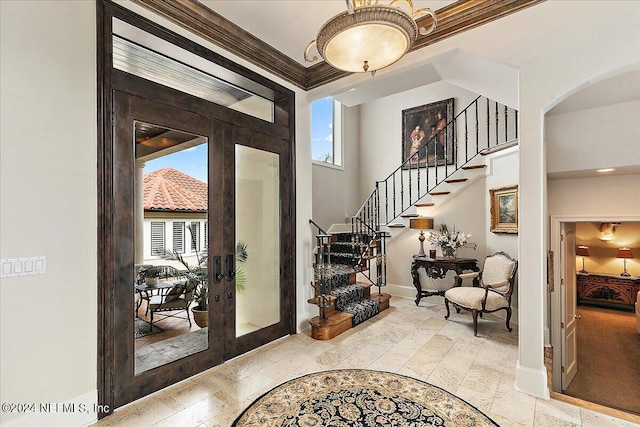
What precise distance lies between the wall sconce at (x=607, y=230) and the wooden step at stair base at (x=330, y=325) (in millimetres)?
6366

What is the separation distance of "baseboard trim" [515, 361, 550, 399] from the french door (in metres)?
2.51

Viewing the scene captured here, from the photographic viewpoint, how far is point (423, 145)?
6285 mm

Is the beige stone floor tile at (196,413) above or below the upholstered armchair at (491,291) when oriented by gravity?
below

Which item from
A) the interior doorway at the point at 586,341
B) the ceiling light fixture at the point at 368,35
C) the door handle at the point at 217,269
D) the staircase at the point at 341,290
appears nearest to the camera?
the ceiling light fixture at the point at 368,35

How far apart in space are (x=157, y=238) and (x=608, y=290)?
9003 mm

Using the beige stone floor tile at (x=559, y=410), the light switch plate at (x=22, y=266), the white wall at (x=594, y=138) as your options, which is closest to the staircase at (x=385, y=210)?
the white wall at (x=594, y=138)

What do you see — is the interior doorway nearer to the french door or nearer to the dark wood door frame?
the french door

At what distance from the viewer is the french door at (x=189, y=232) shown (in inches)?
96.2

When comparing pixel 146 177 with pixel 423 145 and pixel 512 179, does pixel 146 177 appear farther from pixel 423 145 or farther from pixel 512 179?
pixel 423 145

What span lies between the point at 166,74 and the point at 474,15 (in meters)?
3.03

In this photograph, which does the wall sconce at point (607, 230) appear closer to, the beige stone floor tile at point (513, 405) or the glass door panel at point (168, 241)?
the beige stone floor tile at point (513, 405)

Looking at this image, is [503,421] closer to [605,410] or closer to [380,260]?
[605,410]

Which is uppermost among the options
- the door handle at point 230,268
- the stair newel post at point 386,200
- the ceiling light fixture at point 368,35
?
the ceiling light fixture at point 368,35

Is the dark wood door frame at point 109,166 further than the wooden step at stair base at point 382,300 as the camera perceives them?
No
